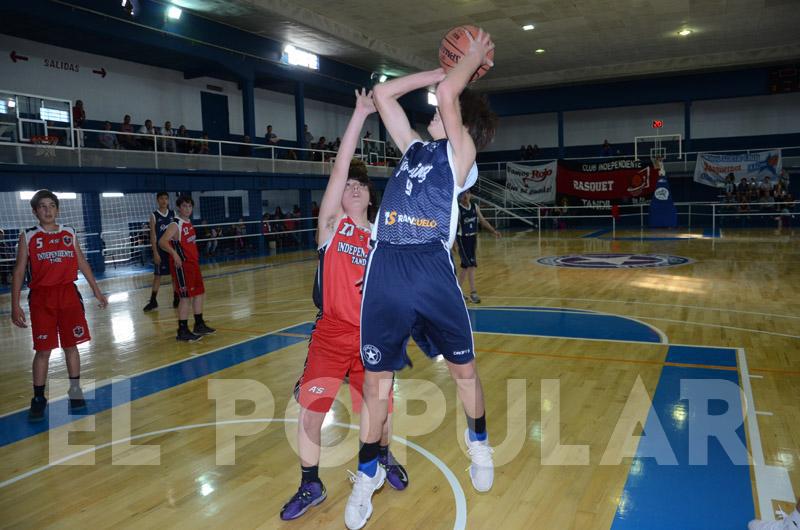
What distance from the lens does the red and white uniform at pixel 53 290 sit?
4523 mm

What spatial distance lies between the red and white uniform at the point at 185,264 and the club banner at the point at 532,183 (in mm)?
19874

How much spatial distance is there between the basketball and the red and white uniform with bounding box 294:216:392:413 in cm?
92

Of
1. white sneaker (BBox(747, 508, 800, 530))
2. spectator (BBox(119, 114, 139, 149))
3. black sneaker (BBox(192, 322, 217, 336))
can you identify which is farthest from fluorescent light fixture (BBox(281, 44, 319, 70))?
white sneaker (BBox(747, 508, 800, 530))

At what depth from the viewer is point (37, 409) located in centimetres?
446

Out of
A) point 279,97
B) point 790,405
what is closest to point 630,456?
point 790,405

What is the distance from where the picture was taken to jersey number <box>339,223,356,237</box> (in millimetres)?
3012

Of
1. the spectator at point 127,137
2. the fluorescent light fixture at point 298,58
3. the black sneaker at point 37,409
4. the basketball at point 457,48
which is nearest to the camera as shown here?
the basketball at point 457,48

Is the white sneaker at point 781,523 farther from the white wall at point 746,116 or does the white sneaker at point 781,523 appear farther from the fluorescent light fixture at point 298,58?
the white wall at point 746,116

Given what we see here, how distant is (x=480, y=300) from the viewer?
883 centimetres

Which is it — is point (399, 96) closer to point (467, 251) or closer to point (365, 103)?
point (365, 103)

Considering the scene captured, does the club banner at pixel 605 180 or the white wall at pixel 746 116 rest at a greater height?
the white wall at pixel 746 116

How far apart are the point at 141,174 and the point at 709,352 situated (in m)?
12.0

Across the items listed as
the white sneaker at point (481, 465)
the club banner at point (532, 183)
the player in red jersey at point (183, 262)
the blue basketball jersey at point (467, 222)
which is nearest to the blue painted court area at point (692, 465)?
the white sneaker at point (481, 465)

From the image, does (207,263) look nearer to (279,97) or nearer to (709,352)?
(279,97)
